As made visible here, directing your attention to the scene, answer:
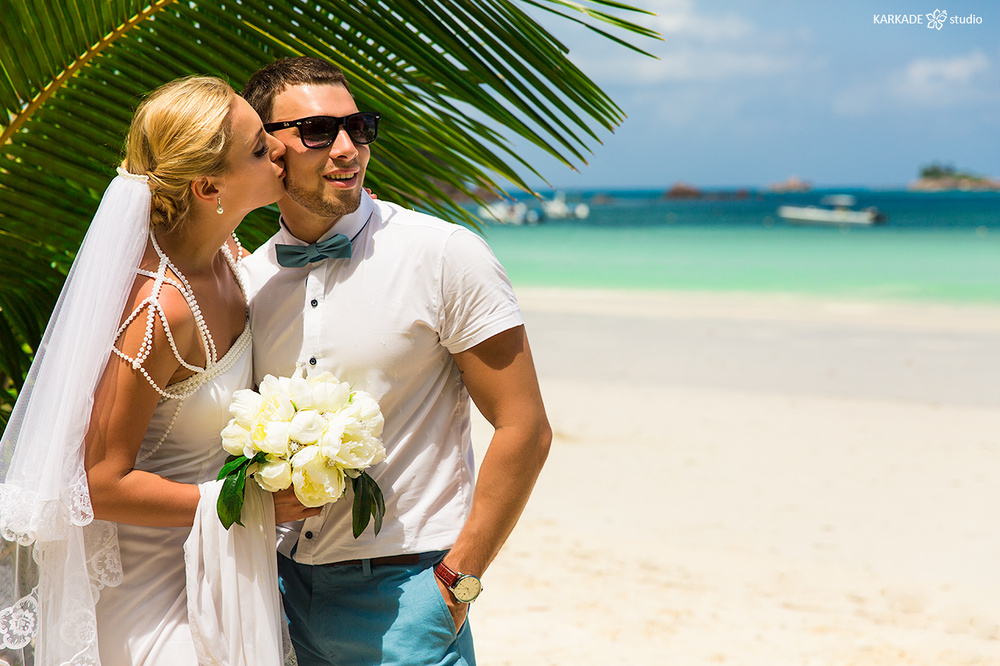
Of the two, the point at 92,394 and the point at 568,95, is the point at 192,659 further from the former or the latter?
the point at 568,95

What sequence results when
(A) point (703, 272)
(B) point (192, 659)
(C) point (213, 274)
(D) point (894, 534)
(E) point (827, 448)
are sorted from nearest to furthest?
(B) point (192, 659)
(C) point (213, 274)
(D) point (894, 534)
(E) point (827, 448)
(A) point (703, 272)

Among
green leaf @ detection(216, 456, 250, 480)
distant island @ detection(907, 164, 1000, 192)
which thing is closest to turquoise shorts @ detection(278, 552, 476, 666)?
green leaf @ detection(216, 456, 250, 480)

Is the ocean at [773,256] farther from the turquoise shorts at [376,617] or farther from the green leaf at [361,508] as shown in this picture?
the green leaf at [361,508]

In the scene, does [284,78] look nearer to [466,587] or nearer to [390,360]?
[390,360]

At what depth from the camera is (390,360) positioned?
2.54 m

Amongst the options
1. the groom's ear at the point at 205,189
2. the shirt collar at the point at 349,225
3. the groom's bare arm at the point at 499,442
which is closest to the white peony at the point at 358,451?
the groom's bare arm at the point at 499,442

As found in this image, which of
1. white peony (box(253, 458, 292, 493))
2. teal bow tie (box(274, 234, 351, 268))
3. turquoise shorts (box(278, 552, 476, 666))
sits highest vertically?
teal bow tie (box(274, 234, 351, 268))

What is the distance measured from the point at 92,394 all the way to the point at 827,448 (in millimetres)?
9241

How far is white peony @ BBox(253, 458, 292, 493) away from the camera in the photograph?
7.51 feet

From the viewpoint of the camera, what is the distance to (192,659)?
238 cm

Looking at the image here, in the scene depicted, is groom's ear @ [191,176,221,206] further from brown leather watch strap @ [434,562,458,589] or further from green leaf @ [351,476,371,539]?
brown leather watch strap @ [434,562,458,589]

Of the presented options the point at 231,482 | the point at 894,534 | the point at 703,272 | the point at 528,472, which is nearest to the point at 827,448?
the point at 894,534

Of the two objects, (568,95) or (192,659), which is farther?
(568,95)

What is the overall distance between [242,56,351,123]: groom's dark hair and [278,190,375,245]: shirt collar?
12.9 inches
